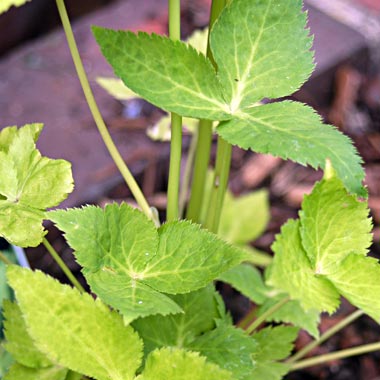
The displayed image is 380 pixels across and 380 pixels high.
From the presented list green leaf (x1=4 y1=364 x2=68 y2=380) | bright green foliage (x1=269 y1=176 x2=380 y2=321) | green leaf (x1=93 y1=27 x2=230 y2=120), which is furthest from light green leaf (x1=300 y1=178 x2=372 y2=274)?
green leaf (x1=4 y1=364 x2=68 y2=380)

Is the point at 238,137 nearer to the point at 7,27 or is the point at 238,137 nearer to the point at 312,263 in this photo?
the point at 312,263

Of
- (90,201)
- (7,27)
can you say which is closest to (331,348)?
(90,201)

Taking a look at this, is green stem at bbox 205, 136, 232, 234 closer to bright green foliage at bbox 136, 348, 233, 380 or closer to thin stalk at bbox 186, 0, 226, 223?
thin stalk at bbox 186, 0, 226, 223

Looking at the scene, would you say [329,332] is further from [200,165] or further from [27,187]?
[27,187]

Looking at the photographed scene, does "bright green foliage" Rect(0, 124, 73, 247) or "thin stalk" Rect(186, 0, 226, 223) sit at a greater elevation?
"thin stalk" Rect(186, 0, 226, 223)

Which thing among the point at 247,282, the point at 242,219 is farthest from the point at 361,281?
the point at 242,219

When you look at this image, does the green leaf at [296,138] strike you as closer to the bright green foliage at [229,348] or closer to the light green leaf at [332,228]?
the light green leaf at [332,228]

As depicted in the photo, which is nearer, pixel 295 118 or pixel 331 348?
pixel 295 118

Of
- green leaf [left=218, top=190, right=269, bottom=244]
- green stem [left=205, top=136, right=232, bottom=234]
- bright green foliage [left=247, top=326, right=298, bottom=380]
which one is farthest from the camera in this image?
green leaf [left=218, top=190, right=269, bottom=244]
